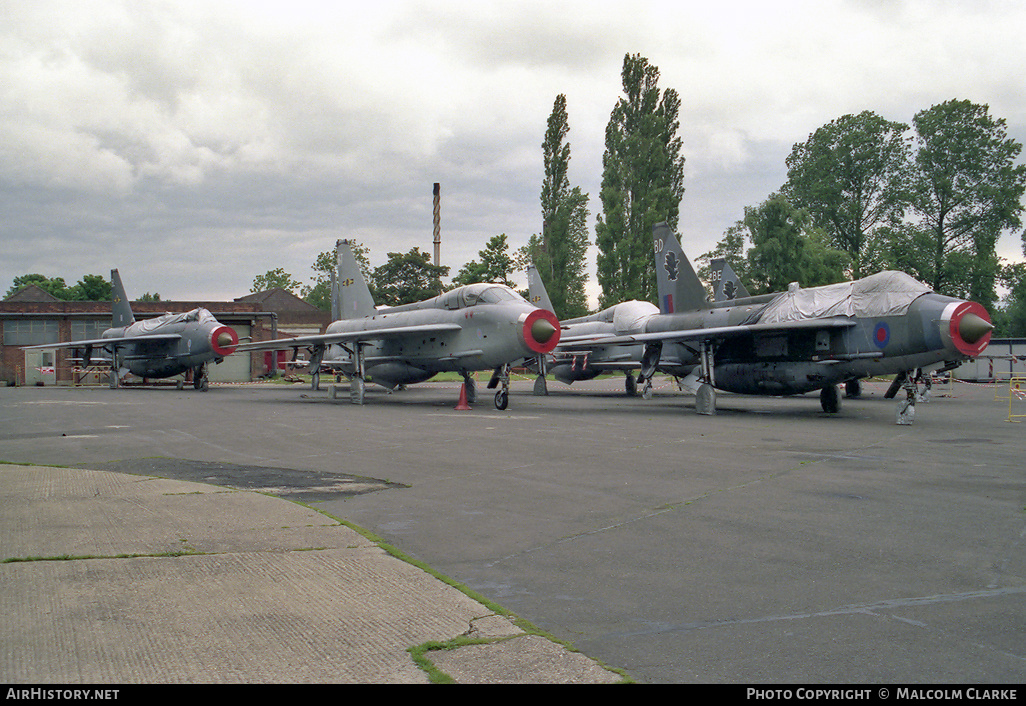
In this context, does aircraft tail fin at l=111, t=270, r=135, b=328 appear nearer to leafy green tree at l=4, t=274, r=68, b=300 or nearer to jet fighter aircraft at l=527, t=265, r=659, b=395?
jet fighter aircraft at l=527, t=265, r=659, b=395

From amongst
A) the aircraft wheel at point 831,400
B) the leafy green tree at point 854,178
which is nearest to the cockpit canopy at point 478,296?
the aircraft wheel at point 831,400

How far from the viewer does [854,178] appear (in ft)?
181

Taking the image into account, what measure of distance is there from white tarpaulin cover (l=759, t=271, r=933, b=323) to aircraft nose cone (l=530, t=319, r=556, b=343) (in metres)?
5.39

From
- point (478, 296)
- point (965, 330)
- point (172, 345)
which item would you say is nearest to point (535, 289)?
point (478, 296)

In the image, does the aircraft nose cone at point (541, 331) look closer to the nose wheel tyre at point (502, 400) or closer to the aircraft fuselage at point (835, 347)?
the nose wheel tyre at point (502, 400)

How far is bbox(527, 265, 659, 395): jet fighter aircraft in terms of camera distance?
79.9 ft

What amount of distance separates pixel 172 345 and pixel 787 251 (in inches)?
1545

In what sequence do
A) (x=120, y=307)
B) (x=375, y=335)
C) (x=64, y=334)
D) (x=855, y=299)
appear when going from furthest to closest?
(x=64, y=334) → (x=120, y=307) → (x=375, y=335) → (x=855, y=299)

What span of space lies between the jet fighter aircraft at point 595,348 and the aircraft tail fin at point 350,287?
7.46 meters

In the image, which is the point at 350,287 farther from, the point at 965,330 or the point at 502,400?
the point at 965,330

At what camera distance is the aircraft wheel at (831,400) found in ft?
53.6

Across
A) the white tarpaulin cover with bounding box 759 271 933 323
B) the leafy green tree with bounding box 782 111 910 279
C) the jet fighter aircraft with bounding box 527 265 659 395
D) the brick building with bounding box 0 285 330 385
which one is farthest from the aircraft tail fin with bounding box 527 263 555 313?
the leafy green tree with bounding box 782 111 910 279

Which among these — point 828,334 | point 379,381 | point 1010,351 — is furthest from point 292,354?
point 1010,351
